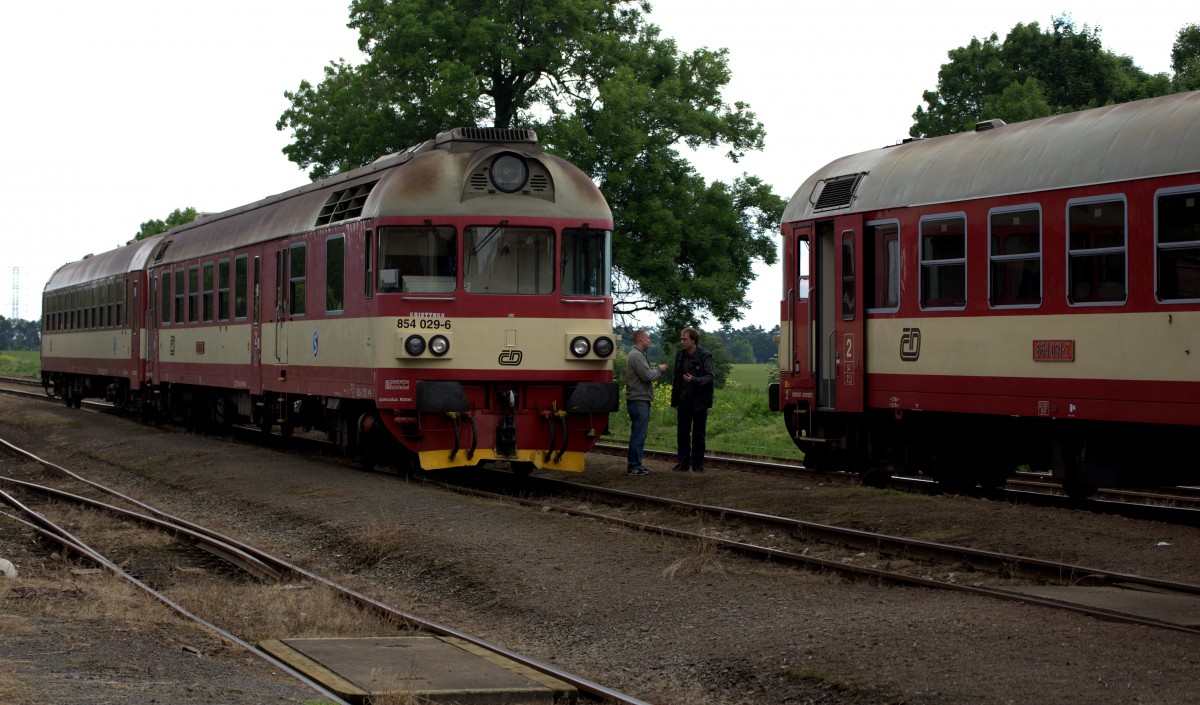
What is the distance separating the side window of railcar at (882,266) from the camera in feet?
49.1

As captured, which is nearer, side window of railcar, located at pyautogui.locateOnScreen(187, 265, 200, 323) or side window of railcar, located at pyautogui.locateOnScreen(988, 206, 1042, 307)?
side window of railcar, located at pyautogui.locateOnScreen(988, 206, 1042, 307)

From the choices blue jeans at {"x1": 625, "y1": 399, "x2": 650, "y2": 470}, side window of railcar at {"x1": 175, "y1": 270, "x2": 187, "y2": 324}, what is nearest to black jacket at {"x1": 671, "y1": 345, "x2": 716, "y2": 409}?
blue jeans at {"x1": 625, "y1": 399, "x2": 650, "y2": 470}

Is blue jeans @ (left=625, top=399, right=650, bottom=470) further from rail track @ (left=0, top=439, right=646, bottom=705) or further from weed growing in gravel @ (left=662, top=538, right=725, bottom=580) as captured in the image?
weed growing in gravel @ (left=662, top=538, right=725, bottom=580)

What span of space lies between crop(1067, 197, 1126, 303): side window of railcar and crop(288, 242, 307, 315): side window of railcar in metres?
10.1

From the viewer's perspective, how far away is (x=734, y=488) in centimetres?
1588

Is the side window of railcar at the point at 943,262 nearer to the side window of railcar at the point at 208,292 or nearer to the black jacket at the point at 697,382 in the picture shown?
the black jacket at the point at 697,382

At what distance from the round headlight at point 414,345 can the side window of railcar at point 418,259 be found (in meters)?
0.55

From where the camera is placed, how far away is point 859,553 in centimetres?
1166

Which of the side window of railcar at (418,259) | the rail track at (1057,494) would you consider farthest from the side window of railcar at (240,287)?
the rail track at (1057,494)

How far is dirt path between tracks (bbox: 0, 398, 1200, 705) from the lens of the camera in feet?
23.9

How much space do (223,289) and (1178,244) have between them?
15.5m

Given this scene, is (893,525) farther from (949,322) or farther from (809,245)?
(809,245)

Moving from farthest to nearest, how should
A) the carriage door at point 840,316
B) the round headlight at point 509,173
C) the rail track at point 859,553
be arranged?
the round headlight at point 509,173
the carriage door at point 840,316
the rail track at point 859,553

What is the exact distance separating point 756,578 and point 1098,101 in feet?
119
